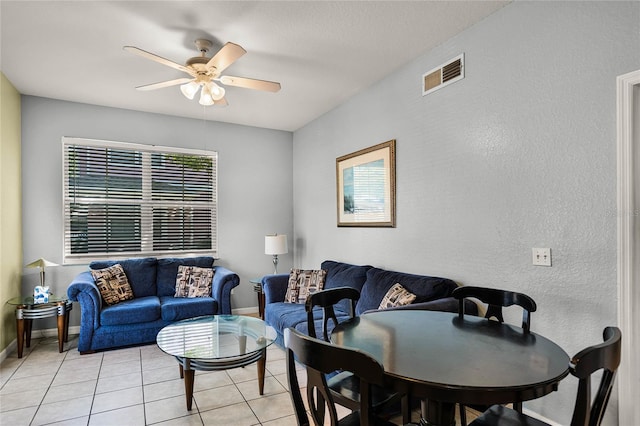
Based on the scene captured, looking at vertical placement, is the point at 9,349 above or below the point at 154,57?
below

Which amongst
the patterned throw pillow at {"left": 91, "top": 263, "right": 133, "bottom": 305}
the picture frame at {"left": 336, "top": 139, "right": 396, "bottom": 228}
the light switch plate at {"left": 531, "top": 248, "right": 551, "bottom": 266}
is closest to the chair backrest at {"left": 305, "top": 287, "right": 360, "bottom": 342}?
the light switch plate at {"left": 531, "top": 248, "right": 551, "bottom": 266}

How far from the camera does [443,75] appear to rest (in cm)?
306

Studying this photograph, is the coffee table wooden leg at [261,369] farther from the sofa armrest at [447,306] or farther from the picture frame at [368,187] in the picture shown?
the picture frame at [368,187]

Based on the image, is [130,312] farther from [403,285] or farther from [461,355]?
[461,355]

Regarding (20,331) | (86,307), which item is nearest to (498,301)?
(86,307)

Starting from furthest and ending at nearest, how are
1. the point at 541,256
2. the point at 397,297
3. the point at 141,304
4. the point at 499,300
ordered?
the point at 141,304, the point at 397,297, the point at 541,256, the point at 499,300

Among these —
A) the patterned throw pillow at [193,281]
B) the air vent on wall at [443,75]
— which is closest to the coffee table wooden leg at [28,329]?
the patterned throw pillow at [193,281]

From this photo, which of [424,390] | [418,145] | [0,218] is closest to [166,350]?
[424,390]

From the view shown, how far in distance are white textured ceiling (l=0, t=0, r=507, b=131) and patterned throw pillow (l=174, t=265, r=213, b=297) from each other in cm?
213

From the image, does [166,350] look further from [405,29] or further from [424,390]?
[405,29]

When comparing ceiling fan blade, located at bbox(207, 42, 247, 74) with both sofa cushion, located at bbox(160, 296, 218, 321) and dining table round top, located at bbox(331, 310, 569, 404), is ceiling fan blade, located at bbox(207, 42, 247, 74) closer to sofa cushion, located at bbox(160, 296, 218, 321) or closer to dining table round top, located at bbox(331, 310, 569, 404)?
dining table round top, located at bbox(331, 310, 569, 404)

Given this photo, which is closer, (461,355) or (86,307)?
(461,355)

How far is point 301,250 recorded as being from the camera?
562 cm

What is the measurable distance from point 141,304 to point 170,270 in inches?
28.2
